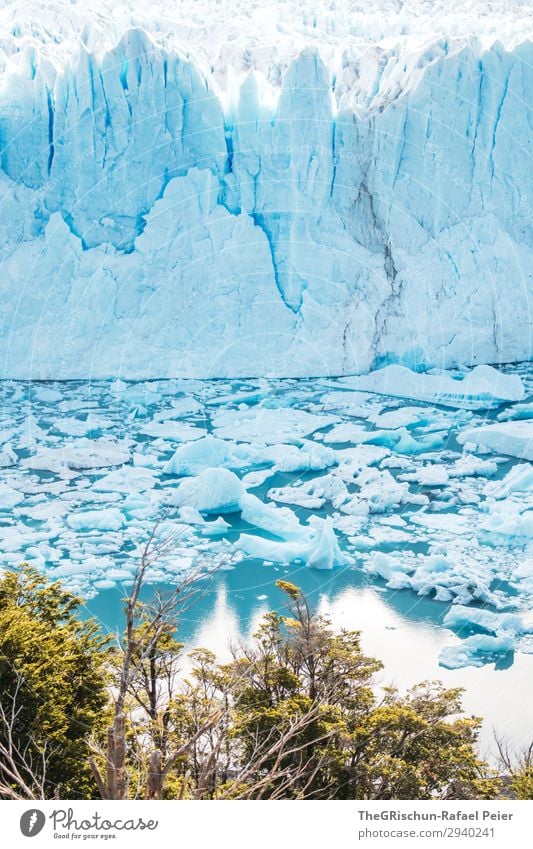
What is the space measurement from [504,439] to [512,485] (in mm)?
1844

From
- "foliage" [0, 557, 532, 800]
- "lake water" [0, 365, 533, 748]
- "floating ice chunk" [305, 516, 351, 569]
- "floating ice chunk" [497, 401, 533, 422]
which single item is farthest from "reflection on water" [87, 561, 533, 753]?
"floating ice chunk" [497, 401, 533, 422]

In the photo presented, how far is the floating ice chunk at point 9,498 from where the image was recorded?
12.7 metres

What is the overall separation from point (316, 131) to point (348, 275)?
122 inches

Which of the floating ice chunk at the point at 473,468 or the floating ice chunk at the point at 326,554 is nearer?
the floating ice chunk at the point at 326,554

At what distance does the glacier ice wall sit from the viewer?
59.6 feet

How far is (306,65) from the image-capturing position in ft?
60.8

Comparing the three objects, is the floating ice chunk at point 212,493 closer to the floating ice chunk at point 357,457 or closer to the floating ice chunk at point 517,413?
the floating ice chunk at point 357,457

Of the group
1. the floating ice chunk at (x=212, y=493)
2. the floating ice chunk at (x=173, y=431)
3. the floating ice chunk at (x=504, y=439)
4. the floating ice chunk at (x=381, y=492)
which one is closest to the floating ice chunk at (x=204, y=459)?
the floating ice chunk at (x=173, y=431)

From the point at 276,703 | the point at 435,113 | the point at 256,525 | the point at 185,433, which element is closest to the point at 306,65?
the point at 435,113

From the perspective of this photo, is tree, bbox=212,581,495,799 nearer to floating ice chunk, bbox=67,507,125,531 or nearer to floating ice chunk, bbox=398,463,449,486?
floating ice chunk, bbox=67,507,125,531

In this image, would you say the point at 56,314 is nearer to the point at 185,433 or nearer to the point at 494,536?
the point at 185,433

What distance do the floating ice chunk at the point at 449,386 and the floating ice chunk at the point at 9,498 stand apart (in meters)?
7.46

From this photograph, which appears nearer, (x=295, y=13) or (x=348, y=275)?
(x=348, y=275)
